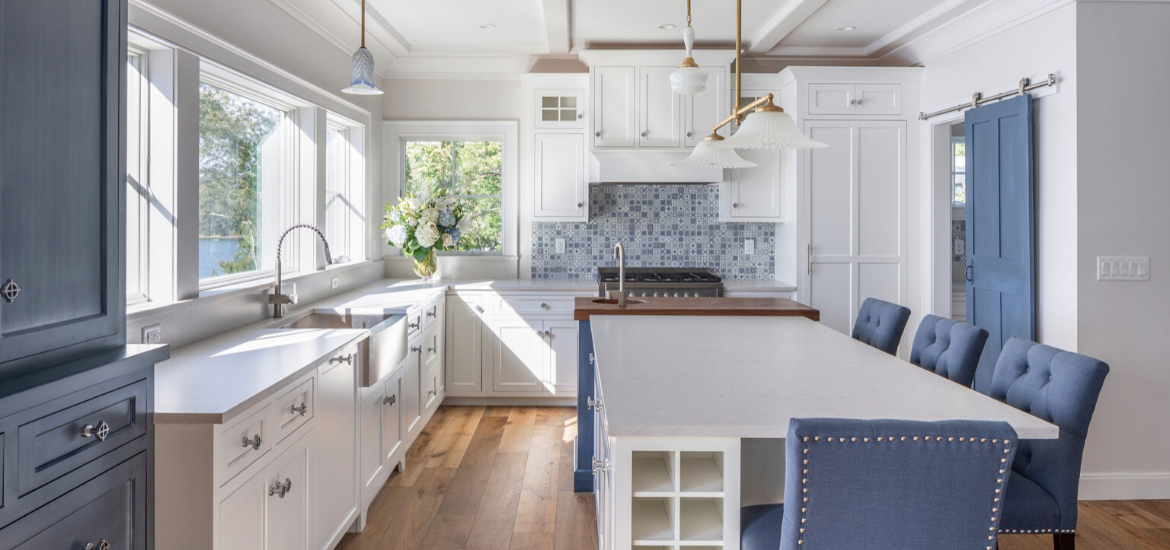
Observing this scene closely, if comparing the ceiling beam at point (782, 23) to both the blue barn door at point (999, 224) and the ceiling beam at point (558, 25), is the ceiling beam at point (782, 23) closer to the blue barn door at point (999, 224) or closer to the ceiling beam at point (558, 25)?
the blue barn door at point (999, 224)

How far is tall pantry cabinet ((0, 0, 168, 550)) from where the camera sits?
122 cm

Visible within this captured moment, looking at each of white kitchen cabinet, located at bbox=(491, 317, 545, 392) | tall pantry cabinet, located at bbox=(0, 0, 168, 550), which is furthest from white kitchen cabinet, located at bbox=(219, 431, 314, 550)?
white kitchen cabinet, located at bbox=(491, 317, 545, 392)

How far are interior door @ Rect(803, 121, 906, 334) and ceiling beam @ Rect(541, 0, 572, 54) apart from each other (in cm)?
169

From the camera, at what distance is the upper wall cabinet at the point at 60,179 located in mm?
1230

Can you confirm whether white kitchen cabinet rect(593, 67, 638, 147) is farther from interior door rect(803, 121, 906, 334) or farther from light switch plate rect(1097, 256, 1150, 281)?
light switch plate rect(1097, 256, 1150, 281)

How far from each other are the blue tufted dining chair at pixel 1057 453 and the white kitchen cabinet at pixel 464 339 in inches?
131

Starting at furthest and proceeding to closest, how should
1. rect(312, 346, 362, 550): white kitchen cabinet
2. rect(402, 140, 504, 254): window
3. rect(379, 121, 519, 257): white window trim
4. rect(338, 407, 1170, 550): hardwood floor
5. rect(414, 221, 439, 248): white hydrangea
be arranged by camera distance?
1. rect(402, 140, 504, 254): window
2. rect(379, 121, 519, 257): white window trim
3. rect(414, 221, 439, 248): white hydrangea
4. rect(338, 407, 1170, 550): hardwood floor
5. rect(312, 346, 362, 550): white kitchen cabinet

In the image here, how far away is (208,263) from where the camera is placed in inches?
117

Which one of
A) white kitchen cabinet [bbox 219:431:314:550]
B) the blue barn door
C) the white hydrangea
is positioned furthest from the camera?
the white hydrangea

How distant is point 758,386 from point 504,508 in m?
1.67

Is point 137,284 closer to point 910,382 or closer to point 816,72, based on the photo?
point 910,382

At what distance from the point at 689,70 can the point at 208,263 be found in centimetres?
218

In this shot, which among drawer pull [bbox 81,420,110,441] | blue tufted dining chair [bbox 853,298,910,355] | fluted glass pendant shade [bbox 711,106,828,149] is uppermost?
fluted glass pendant shade [bbox 711,106,828,149]

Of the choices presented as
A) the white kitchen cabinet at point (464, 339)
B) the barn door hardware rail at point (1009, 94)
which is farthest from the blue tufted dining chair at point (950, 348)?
the white kitchen cabinet at point (464, 339)
